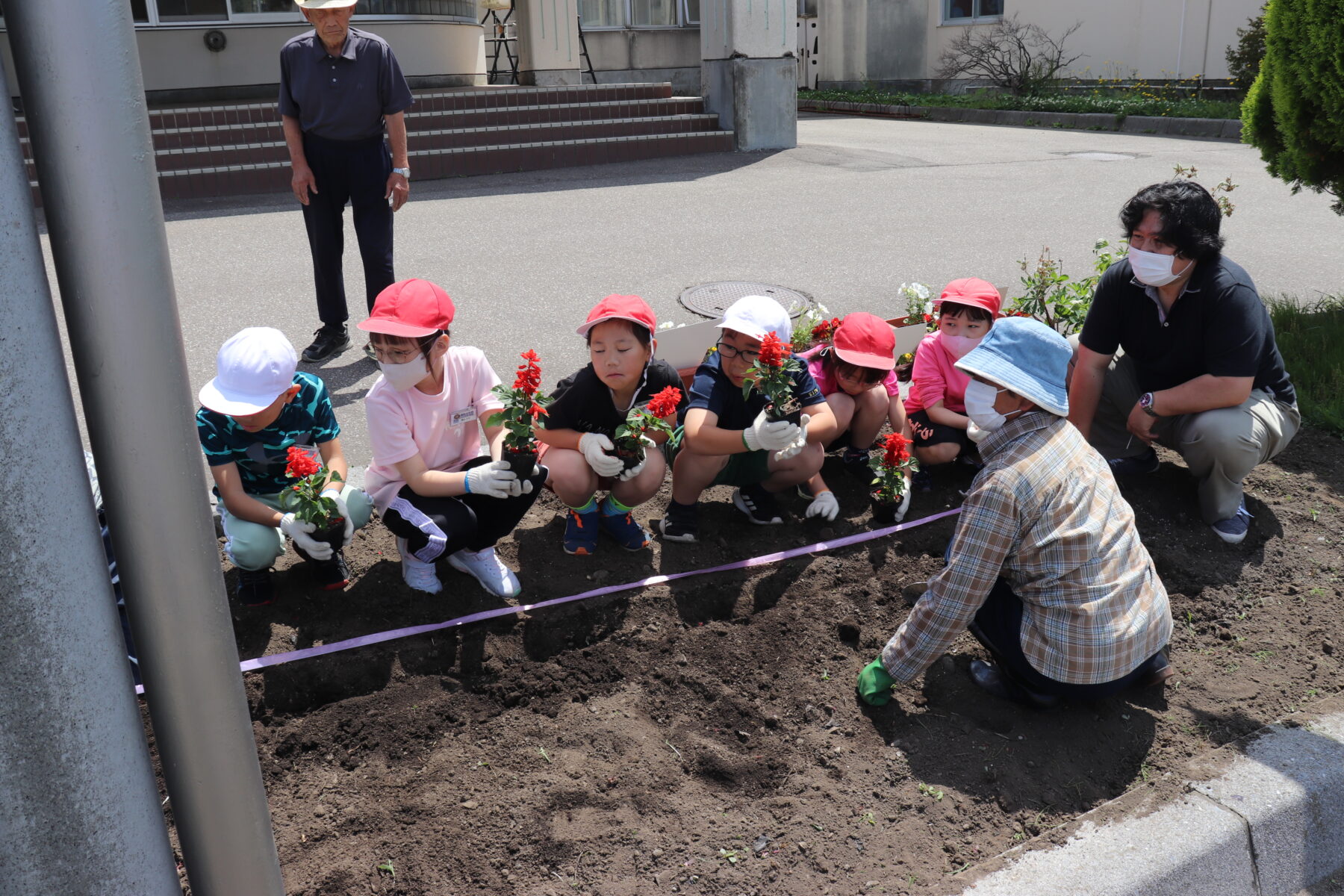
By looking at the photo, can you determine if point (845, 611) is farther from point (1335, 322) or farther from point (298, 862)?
point (1335, 322)

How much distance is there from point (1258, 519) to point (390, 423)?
352cm

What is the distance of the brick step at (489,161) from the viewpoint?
10289mm

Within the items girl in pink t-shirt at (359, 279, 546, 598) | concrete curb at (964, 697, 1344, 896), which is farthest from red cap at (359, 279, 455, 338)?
concrete curb at (964, 697, 1344, 896)

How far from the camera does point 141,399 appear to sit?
1.58 meters

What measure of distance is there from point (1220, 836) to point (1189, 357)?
220cm

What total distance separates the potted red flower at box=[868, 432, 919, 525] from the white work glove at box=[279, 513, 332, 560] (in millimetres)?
2123

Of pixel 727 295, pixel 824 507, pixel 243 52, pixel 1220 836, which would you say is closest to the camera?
pixel 1220 836

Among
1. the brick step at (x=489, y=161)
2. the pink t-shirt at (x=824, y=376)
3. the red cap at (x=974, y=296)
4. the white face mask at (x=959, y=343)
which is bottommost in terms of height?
the pink t-shirt at (x=824, y=376)

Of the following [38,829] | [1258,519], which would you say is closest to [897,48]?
[1258,519]

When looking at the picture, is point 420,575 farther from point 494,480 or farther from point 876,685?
point 876,685

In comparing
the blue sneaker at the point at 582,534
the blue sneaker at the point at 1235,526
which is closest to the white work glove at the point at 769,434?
the blue sneaker at the point at 582,534

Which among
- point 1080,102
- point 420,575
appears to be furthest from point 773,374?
point 1080,102

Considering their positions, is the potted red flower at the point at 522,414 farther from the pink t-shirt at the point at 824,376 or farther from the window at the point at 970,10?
the window at the point at 970,10

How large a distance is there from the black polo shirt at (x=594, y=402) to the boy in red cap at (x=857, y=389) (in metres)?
0.69
